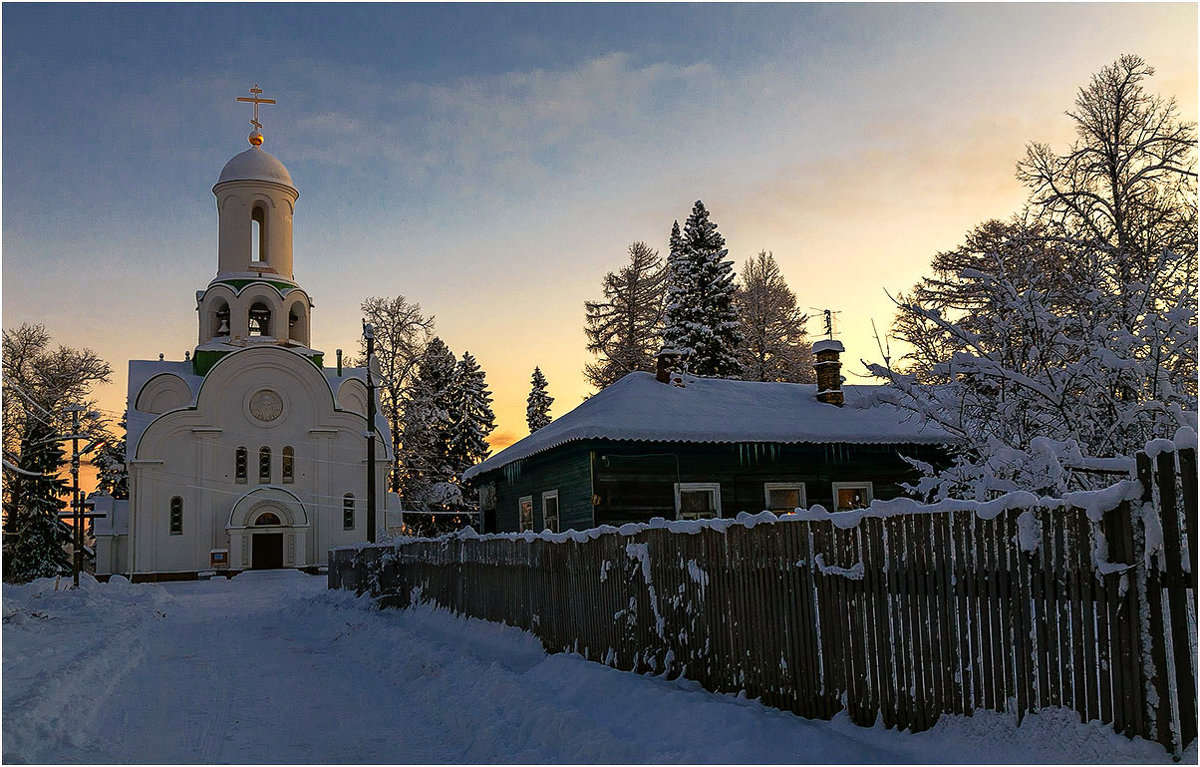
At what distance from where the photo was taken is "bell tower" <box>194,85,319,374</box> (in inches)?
1809

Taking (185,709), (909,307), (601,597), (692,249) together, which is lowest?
(185,709)

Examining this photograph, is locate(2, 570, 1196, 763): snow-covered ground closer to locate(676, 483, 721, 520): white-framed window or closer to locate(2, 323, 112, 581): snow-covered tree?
locate(676, 483, 721, 520): white-framed window

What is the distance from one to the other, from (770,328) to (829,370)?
1022 inches

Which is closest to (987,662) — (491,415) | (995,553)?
(995,553)

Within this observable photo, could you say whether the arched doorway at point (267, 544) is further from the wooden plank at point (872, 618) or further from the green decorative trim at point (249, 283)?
the wooden plank at point (872, 618)

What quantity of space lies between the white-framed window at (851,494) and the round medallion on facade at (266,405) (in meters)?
31.3

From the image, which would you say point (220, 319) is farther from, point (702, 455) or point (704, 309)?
point (702, 455)

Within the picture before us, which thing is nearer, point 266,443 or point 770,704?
point 770,704

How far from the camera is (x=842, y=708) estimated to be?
7.09m

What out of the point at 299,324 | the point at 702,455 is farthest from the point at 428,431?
the point at 702,455

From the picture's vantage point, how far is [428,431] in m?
56.4

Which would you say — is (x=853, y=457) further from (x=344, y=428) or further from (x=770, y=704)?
(x=344, y=428)

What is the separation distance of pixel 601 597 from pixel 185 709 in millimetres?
4565

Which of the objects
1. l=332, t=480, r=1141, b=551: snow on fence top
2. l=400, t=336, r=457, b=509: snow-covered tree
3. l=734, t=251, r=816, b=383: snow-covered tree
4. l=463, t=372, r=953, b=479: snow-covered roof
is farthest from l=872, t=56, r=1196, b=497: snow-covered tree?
l=400, t=336, r=457, b=509: snow-covered tree
